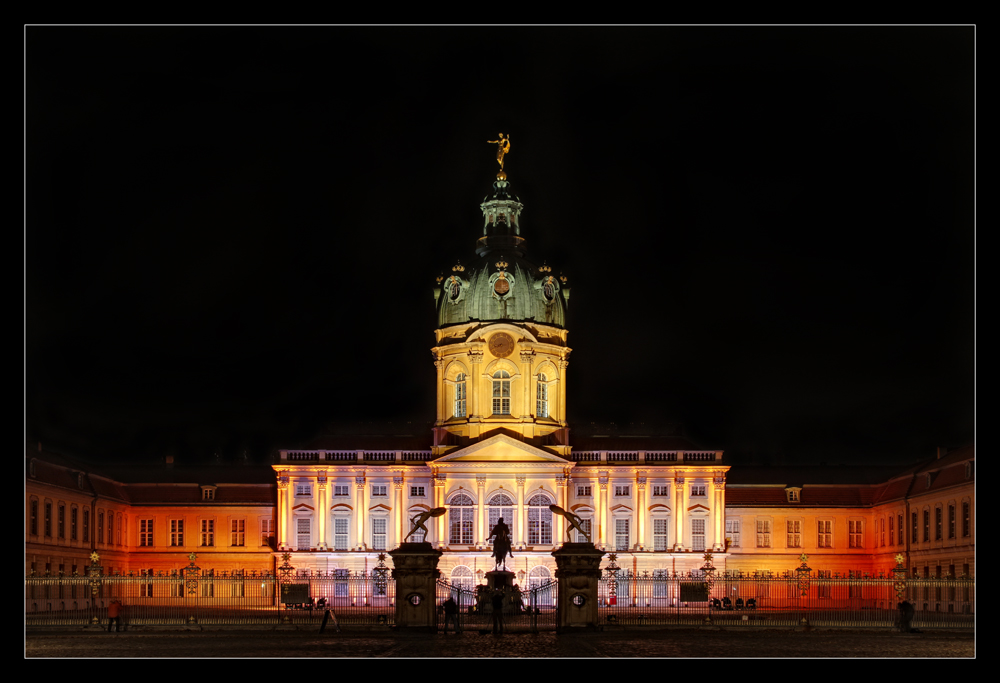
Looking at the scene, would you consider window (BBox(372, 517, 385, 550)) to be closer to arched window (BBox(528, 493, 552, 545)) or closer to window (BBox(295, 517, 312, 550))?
window (BBox(295, 517, 312, 550))

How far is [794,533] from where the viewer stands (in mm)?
106875

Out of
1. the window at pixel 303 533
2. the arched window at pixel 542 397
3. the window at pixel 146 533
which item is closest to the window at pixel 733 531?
the arched window at pixel 542 397

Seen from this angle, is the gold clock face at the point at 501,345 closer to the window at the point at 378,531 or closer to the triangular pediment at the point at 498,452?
the triangular pediment at the point at 498,452

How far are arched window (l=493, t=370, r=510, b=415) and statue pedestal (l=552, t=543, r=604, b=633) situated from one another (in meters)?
57.0

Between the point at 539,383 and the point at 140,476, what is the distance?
1129 inches

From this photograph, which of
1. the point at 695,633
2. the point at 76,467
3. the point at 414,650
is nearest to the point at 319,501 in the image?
the point at 76,467

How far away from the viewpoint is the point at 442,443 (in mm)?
106375

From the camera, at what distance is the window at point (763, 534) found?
349ft

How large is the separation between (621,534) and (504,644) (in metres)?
57.7

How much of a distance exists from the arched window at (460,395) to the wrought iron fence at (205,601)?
563 inches

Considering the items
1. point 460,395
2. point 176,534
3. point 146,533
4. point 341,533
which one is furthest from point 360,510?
point 146,533

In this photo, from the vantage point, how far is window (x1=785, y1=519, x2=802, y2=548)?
107m

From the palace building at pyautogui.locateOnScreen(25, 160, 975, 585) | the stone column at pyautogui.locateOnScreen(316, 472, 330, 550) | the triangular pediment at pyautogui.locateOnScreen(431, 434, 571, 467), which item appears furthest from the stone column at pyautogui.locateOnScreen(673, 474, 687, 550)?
the stone column at pyautogui.locateOnScreen(316, 472, 330, 550)

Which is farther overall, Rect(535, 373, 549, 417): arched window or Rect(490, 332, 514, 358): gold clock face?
Rect(535, 373, 549, 417): arched window
